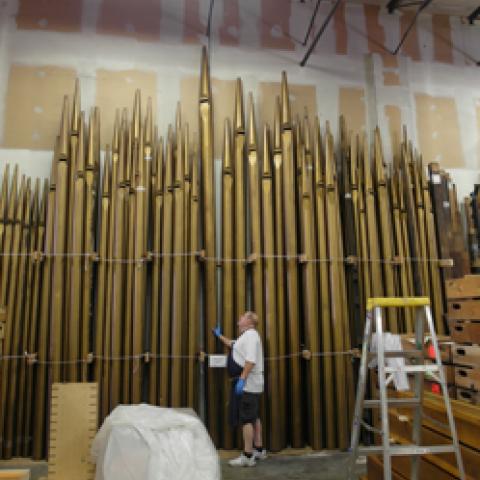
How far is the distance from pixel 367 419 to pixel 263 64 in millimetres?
4585

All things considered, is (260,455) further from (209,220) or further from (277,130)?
(277,130)

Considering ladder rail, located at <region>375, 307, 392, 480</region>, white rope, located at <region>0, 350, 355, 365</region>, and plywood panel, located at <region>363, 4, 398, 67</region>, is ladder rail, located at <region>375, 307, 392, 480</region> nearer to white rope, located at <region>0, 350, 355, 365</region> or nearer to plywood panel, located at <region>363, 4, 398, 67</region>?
white rope, located at <region>0, 350, 355, 365</region>

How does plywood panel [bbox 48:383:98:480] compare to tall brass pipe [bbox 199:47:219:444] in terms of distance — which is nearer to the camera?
plywood panel [bbox 48:383:98:480]

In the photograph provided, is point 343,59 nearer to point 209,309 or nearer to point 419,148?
point 419,148

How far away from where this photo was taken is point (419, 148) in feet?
21.6

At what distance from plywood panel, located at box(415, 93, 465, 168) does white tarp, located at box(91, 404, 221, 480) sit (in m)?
5.14

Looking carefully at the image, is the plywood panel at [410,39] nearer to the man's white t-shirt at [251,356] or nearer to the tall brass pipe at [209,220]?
the tall brass pipe at [209,220]

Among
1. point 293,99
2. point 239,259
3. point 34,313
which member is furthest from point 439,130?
point 34,313

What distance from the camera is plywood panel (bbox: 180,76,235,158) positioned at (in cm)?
596

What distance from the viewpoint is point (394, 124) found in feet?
21.4

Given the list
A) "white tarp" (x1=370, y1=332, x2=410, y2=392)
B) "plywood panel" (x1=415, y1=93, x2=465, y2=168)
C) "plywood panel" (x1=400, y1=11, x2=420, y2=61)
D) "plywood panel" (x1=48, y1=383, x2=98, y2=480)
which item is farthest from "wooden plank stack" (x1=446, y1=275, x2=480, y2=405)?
"plywood panel" (x1=400, y1=11, x2=420, y2=61)

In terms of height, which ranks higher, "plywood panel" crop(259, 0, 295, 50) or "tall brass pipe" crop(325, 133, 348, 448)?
"plywood panel" crop(259, 0, 295, 50)

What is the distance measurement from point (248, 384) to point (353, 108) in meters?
3.95

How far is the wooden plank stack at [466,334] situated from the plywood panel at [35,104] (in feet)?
15.1
